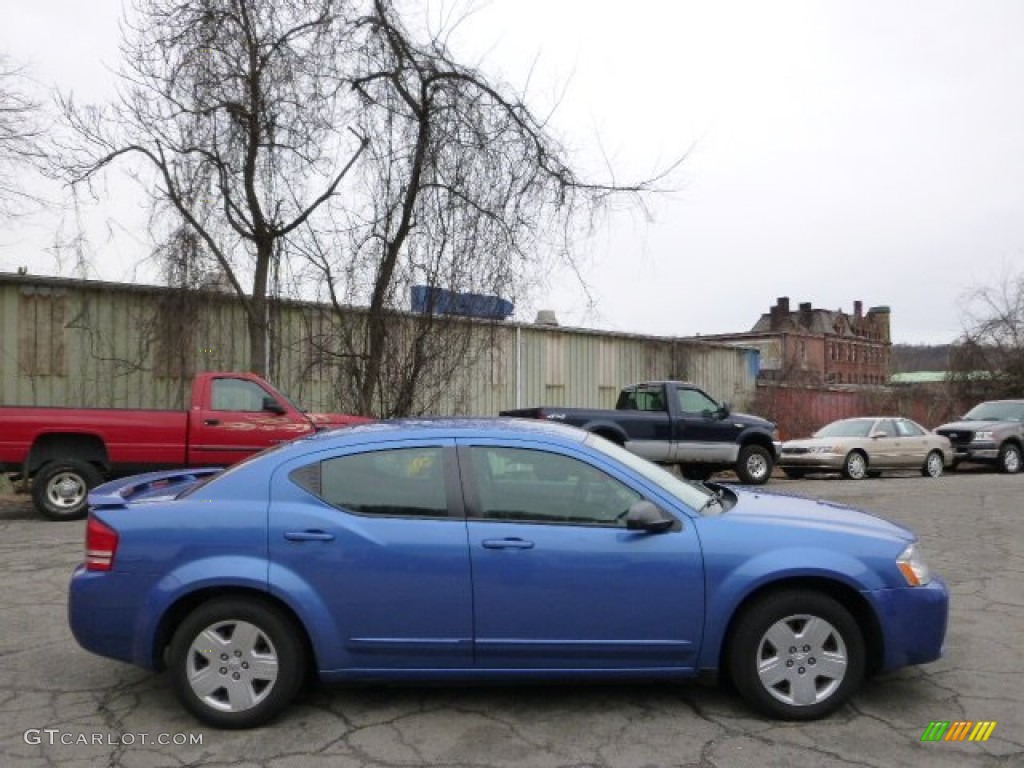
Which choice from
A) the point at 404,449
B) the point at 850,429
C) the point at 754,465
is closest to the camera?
the point at 404,449

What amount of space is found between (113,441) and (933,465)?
16076 millimetres

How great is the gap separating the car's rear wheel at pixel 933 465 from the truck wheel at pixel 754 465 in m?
4.79

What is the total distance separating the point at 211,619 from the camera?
3895 mm

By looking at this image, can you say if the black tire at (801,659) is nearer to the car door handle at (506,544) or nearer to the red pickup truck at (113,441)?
the car door handle at (506,544)

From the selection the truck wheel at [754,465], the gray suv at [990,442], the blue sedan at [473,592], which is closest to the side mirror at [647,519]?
the blue sedan at [473,592]

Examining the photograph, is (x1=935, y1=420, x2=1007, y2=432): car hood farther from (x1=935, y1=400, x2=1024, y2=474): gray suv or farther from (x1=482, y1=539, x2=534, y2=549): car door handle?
(x1=482, y1=539, x2=534, y2=549): car door handle

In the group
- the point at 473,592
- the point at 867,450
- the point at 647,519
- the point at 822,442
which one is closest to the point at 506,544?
the point at 473,592

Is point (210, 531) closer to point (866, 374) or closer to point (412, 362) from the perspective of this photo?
point (412, 362)

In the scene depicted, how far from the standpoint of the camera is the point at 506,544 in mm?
3916

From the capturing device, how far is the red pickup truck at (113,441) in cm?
990

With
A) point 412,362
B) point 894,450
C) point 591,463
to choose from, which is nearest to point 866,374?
point 894,450

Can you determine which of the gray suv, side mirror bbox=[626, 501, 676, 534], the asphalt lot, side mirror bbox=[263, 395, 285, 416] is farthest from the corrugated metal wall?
side mirror bbox=[626, 501, 676, 534]

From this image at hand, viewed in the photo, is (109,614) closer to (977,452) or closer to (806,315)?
(977,452)

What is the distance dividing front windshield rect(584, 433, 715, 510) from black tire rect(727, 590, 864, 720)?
60 cm
